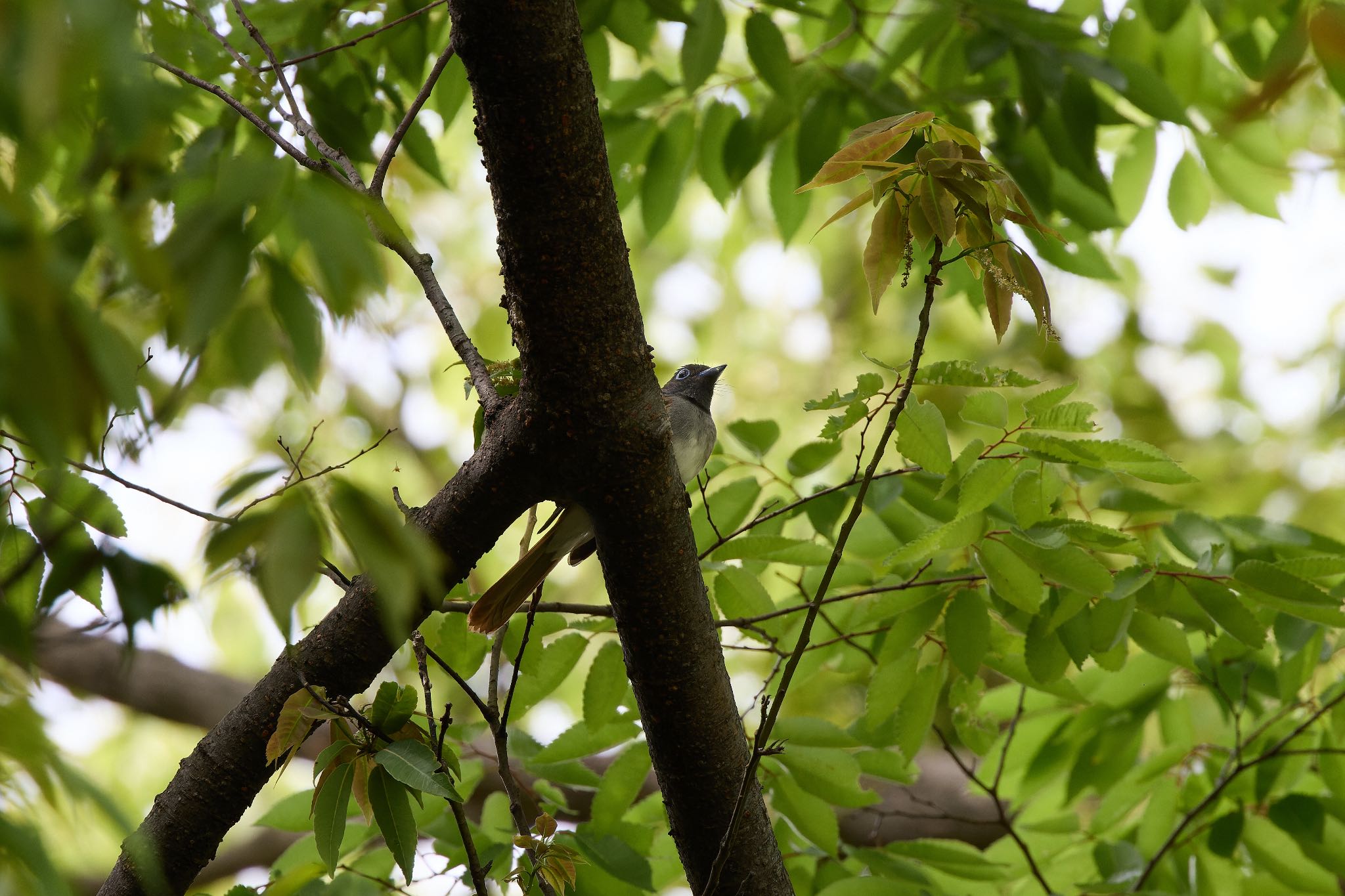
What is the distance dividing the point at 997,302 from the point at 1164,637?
39.5 inches

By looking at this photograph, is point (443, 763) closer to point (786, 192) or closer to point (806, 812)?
point (806, 812)

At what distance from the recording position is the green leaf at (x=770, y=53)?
2.76 m

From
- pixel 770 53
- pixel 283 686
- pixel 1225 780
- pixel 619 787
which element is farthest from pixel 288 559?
pixel 1225 780

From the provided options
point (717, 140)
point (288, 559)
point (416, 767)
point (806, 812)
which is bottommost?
point (288, 559)

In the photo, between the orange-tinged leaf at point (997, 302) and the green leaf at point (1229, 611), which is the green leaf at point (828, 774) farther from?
the orange-tinged leaf at point (997, 302)

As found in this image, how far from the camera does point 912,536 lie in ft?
8.33

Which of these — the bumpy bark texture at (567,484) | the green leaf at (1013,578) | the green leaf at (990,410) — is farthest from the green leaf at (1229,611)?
the bumpy bark texture at (567,484)

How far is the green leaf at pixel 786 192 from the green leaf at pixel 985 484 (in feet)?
4.10

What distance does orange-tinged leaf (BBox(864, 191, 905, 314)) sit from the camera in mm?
1747

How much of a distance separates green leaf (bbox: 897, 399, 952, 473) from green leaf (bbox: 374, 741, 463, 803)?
102cm

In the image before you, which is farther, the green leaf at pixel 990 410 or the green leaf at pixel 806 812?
the green leaf at pixel 806 812

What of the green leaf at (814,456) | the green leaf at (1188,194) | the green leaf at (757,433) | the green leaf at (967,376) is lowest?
the green leaf at (967,376)

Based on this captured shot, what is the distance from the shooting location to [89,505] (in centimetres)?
148

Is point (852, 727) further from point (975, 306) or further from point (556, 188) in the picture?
point (556, 188)
